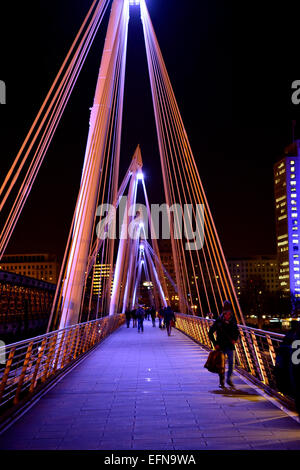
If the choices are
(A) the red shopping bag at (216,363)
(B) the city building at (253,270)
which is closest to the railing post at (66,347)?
(A) the red shopping bag at (216,363)

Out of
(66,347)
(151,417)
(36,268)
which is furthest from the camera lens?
(36,268)

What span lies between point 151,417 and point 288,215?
128991 millimetres

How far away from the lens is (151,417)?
6004mm

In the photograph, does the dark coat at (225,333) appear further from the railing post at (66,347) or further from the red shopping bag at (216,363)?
the railing post at (66,347)

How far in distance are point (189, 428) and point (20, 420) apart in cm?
194

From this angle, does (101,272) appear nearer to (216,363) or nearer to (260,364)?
(260,364)

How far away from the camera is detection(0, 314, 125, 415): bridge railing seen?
659 centimetres

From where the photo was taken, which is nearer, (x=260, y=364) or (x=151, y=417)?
(x=151, y=417)

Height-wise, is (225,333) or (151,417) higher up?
(225,333)

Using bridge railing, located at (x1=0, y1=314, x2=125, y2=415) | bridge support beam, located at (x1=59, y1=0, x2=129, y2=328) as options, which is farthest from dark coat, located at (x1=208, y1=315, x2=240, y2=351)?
bridge support beam, located at (x1=59, y1=0, x2=129, y2=328)

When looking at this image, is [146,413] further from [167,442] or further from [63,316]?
[63,316]

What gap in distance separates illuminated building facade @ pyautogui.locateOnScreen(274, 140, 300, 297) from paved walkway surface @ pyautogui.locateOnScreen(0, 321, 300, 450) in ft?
387

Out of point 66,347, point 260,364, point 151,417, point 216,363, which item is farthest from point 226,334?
point 66,347

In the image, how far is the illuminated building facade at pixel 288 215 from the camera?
12562 cm
